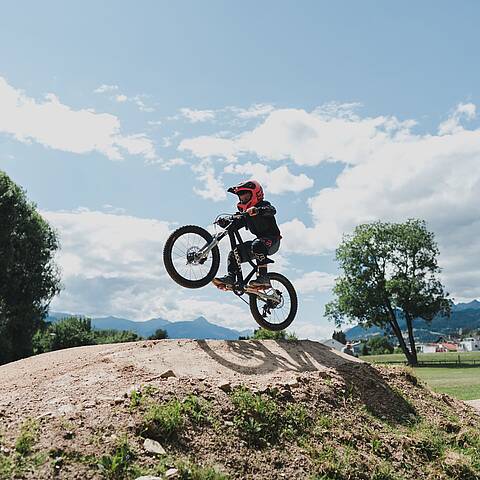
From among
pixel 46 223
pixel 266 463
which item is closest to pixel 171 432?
pixel 266 463

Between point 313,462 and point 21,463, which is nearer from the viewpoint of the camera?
point 21,463

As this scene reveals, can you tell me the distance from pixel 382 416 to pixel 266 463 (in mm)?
2979

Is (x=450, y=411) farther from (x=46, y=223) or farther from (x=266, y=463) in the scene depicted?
(x=46, y=223)

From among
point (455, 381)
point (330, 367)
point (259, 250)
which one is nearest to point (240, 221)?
point (259, 250)

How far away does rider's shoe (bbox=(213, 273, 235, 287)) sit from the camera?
10621 mm

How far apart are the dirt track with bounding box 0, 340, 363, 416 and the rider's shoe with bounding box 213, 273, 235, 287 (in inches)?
45.1

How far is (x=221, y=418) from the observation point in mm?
7047

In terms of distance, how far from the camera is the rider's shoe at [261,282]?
10.9 meters

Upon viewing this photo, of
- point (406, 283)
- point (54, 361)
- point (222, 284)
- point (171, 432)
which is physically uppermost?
point (406, 283)

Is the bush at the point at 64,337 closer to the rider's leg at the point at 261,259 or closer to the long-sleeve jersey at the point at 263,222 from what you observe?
the rider's leg at the point at 261,259

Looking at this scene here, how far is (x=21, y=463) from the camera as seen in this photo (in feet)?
18.0

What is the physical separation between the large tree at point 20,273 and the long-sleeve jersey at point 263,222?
80.0ft

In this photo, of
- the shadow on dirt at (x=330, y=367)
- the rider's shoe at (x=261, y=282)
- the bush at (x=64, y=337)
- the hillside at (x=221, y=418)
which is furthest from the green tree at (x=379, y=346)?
the hillside at (x=221, y=418)

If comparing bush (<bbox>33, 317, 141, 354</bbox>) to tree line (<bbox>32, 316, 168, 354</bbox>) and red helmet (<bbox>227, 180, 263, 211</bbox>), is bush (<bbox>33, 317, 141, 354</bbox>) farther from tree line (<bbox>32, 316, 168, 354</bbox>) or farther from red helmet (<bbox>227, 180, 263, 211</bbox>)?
red helmet (<bbox>227, 180, 263, 211</bbox>)
